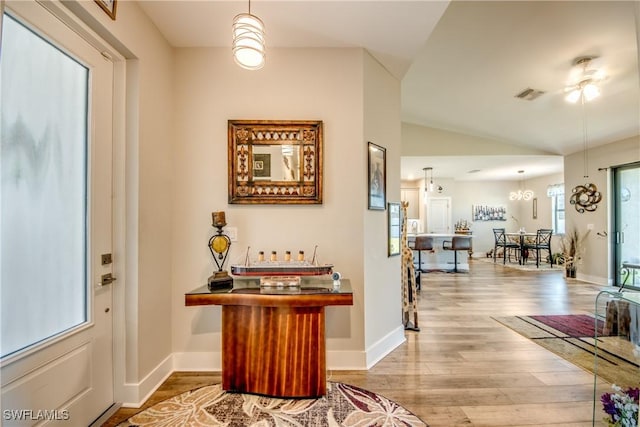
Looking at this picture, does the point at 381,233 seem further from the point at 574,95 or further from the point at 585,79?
the point at 585,79

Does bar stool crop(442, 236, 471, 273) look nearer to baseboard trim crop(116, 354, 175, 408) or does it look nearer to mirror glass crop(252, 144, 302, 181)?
mirror glass crop(252, 144, 302, 181)

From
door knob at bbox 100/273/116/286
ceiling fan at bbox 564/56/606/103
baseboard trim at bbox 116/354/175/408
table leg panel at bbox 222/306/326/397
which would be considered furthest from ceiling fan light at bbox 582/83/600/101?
baseboard trim at bbox 116/354/175/408

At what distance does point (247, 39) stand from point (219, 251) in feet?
4.93

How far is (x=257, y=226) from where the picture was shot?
8.43 feet

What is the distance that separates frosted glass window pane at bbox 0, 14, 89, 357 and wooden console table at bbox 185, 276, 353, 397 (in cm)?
72

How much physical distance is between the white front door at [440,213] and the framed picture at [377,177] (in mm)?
8057

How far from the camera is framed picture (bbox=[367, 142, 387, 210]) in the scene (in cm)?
269

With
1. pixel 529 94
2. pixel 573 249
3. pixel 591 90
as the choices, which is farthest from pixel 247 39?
pixel 573 249

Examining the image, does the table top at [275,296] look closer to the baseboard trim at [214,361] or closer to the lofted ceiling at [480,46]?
the baseboard trim at [214,361]

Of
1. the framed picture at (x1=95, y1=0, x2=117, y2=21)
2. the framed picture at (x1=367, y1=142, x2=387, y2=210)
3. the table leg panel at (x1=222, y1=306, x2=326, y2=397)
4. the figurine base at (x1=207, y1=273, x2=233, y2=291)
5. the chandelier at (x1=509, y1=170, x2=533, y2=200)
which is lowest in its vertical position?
the table leg panel at (x1=222, y1=306, x2=326, y2=397)

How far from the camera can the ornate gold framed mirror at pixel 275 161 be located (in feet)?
8.30

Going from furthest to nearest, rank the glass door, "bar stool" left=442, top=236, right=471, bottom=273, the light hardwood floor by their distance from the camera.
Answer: "bar stool" left=442, top=236, right=471, bottom=273 → the glass door → the light hardwood floor

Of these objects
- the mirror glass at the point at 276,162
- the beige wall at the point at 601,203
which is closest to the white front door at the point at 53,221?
the mirror glass at the point at 276,162

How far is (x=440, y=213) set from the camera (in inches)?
407
